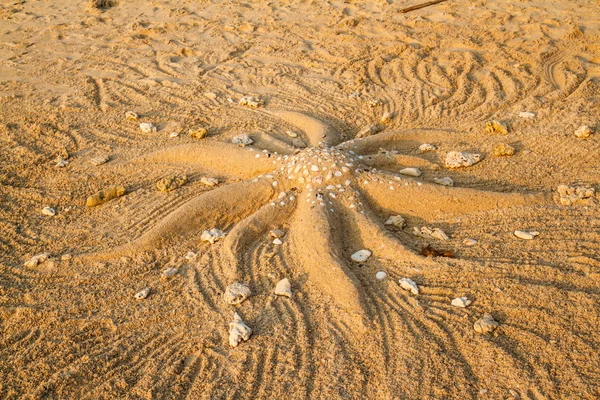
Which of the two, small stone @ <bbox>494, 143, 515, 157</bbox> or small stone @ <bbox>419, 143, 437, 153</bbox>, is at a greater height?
small stone @ <bbox>494, 143, 515, 157</bbox>

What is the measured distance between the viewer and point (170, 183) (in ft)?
13.3

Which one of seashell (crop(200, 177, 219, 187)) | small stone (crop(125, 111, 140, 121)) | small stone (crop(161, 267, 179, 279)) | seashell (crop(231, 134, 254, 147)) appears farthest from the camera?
small stone (crop(125, 111, 140, 121))

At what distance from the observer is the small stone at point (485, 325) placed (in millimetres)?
2533

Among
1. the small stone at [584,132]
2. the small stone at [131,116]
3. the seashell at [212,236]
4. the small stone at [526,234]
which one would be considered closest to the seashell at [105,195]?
the seashell at [212,236]

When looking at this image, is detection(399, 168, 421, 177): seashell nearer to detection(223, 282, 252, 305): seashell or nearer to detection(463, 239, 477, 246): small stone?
detection(463, 239, 477, 246): small stone

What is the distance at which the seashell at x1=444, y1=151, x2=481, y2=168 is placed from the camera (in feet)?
13.6

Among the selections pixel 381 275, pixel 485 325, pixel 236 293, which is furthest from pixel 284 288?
pixel 485 325

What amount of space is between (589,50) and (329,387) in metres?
6.72

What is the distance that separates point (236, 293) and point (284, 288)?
35 centimetres

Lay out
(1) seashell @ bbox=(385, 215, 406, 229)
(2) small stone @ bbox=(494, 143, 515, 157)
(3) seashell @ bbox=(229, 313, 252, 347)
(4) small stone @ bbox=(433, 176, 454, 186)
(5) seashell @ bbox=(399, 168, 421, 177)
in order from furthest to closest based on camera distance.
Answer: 1. (2) small stone @ bbox=(494, 143, 515, 157)
2. (5) seashell @ bbox=(399, 168, 421, 177)
3. (4) small stone @ bbox=(433, 176, 454, 186)
4. (1) seashell @ bbox=(385, 215, 406, 229)
5. (3) seashell @ bbox=(229, 313, 252, 347)

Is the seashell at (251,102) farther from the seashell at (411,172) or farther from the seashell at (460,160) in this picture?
the seashell at (460,160)

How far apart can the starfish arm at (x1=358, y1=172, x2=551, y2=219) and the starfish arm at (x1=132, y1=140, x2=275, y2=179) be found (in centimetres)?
110

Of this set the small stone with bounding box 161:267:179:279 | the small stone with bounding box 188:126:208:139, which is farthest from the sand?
the small stone with bounding box 188:126:208:139

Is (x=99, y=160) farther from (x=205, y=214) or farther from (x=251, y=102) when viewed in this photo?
(x=251, y=102)
